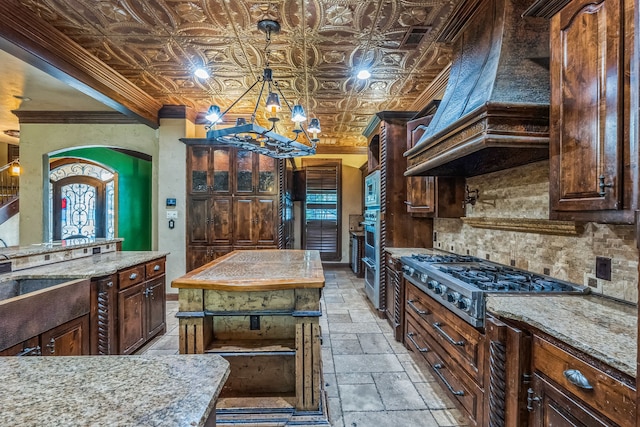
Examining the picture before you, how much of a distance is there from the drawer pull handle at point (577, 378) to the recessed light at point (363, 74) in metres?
3.31

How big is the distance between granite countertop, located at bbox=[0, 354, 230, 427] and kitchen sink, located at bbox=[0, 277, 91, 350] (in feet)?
3.89

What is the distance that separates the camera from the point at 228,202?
5.01m

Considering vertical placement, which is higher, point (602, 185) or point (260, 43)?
point (260, 43)

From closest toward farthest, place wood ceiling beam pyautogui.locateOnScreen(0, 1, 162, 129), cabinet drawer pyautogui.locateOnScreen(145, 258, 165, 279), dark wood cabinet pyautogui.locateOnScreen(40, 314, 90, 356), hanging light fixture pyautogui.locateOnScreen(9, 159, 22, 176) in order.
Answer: dark wood cabinet pyautogui.locateOnScreen(40, 314, 90, 356)
wood ceiling beam pyautogui.locateOnScreen(0, 1, 162, 129)
cabinet drawer pyautogui.locateOnScreen(145, 258, 165, 279)
hanging light fixture pyautogui.locateOnScreen(9, 159, 22, 176)

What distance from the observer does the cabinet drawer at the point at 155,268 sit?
10.4ft

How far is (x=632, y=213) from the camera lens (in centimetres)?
121

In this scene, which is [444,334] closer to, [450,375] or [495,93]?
[450,375]

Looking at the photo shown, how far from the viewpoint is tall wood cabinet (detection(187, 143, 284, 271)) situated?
4.99m

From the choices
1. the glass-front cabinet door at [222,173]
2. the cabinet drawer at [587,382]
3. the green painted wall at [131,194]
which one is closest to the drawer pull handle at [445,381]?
the cabinet drawer at [587,382]

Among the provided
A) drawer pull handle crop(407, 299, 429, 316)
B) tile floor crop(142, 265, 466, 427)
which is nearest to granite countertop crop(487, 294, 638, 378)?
drawer pull handle crop(407, 299, 429, 316)

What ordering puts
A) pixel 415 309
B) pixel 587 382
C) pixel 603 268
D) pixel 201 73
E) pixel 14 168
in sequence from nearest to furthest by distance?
pixel 587 382
pixel 603 268
pixel 415 309
pixel 201 73
pixel 14 168

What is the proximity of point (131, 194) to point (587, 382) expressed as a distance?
810cm

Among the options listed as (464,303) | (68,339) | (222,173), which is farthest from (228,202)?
(464,303)

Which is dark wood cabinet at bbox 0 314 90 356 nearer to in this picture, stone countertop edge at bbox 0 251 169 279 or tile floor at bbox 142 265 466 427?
stone countertop edge at bbox 0 251 169 279
